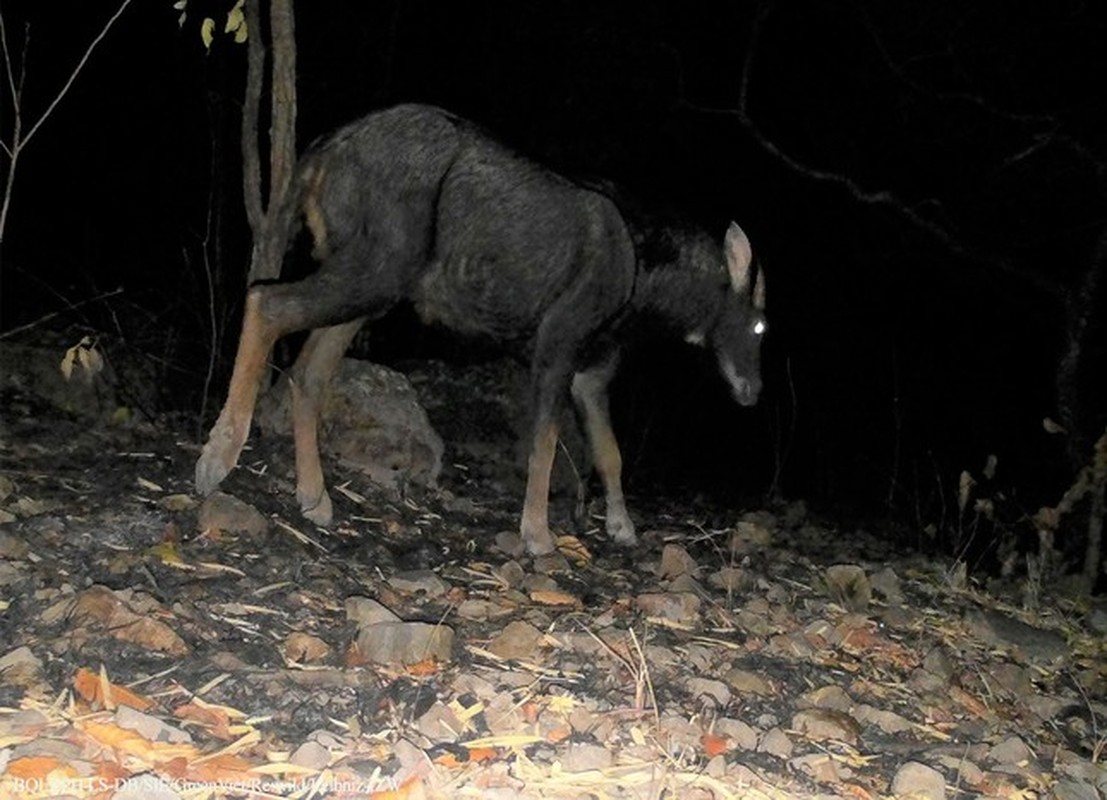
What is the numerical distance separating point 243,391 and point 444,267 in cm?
115

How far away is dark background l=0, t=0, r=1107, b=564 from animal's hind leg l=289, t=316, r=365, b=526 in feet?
4.30

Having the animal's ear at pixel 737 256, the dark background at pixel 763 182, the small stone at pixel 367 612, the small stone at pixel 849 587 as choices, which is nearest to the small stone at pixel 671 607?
the small stone at pixel 849 587

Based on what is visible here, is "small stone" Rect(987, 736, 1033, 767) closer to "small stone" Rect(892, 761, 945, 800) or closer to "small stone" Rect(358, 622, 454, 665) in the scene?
"small stone" Rect(892, 761, 945, 800)

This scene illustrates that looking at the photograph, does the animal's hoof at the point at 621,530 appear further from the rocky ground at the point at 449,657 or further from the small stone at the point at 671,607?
the small stone at the point at 671,607

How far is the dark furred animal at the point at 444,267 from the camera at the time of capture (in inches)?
206

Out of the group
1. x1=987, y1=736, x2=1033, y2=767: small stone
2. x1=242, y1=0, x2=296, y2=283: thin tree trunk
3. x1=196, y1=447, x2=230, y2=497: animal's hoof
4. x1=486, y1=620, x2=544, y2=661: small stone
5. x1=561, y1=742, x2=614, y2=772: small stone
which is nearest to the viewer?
x1=561, y1=742, x2=614, y2=772: small stone

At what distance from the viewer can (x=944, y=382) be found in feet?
46.4

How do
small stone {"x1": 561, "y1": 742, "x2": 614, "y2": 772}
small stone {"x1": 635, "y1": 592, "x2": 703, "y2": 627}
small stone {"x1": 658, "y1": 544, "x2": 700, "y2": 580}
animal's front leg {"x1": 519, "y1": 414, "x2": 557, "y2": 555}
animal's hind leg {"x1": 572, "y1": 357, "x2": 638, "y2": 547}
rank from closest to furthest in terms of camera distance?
small stone {"x1": 561, "y1": 742, "x2": 614, "y2": 772} → small stone {"x1": 635, "y1": 592, "x2": 703, "y2": 627} → small stone {"x1": 658, "y1": 544, "x2": 700, "y2": 580} → animal's front leg {"x1": 519, "y1": 414, "x2": 557, "y2": 555} → animal's hind leg {"x1": 572, "y1": 357, "x2": 638, "y2": 547}

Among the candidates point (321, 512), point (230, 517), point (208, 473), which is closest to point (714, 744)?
point (230, 517)

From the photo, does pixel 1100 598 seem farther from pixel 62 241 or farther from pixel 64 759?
pixel 62 241

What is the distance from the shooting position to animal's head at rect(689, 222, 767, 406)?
6359mm

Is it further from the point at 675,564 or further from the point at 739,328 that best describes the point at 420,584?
the point at 739,328

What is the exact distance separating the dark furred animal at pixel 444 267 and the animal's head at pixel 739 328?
357 mm

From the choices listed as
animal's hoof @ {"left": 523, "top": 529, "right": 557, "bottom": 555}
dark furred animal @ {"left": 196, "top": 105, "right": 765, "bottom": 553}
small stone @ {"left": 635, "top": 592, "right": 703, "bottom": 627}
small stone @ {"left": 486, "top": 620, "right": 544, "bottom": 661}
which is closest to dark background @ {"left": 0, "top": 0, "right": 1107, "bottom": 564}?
dark furred animal @ {"left": 196, "top": 105, "right": 765, "bottom": 553}
